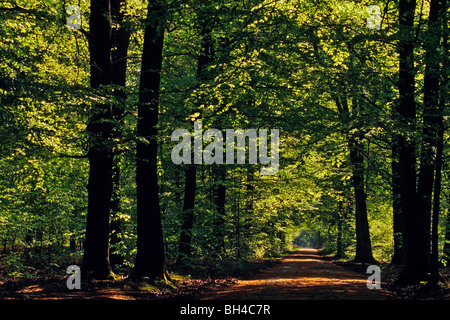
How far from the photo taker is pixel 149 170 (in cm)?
1209

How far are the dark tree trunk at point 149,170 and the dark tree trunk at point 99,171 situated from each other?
1.02 meters

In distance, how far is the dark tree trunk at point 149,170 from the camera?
11.8 meters

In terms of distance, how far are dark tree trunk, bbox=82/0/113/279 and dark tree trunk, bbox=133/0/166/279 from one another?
3.36 feet

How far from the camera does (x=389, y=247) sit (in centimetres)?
3203

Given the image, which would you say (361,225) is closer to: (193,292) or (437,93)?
(437,93)

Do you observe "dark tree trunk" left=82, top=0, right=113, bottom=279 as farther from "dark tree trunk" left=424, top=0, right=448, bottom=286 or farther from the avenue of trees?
"dark tree trunk" left=424, top=0, right=448, bottom=286

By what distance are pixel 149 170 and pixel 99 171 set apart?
1533 mm

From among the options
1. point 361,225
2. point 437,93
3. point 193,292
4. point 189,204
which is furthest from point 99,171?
point 361,225

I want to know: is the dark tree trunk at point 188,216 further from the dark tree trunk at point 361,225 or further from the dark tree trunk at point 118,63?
the dark tree trunk at point 361,225

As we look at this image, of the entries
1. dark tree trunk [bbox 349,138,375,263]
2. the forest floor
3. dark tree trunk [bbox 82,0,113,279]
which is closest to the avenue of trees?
dark tree trunk [bbox 82,0,113,279]

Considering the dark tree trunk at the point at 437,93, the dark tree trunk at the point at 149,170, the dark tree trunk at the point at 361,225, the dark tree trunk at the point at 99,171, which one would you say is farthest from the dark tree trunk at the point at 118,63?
the dark tree trunk at the point at 361,225

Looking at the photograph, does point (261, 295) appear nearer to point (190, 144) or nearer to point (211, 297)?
point (211, 297)

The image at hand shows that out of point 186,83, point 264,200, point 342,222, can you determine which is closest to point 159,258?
point 186,83

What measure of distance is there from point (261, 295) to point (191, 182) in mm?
8263
